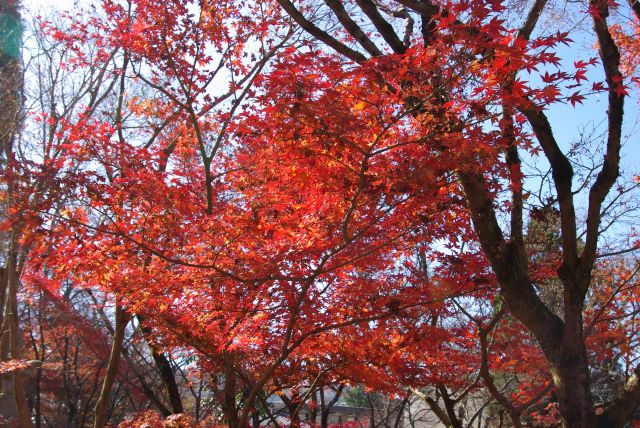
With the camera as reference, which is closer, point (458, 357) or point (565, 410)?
point (565, 410)

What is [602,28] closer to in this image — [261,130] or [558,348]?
[558,348]

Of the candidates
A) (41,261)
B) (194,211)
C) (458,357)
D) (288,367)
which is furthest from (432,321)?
(41,261)

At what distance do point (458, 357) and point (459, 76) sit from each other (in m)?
4.81

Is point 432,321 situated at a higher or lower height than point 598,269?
lower

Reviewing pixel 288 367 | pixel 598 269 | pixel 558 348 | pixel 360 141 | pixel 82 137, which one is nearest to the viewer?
pixel 360 141

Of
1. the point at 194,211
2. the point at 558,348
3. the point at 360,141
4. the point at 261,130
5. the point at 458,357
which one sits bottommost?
the point at 558,348

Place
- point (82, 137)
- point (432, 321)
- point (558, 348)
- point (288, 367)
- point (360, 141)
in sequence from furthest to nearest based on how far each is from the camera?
point (432, 321) < point (288, 367) < point (82, 137) < point (558, 348) < point (360, 141)

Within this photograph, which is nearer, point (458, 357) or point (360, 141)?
point (360, 141)

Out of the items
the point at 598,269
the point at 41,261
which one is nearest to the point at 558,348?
the point at 41,261

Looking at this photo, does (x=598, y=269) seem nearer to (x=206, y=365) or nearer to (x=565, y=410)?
(x=565, y=410)

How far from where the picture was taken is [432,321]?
26.5ft

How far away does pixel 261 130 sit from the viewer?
14.7ft

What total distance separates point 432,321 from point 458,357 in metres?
0.71

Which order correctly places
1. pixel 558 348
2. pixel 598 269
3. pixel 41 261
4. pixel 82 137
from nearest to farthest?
1. pixel 558 348
2. pixel 41 261
3. pixel 82 137
4. pixel 598 269
